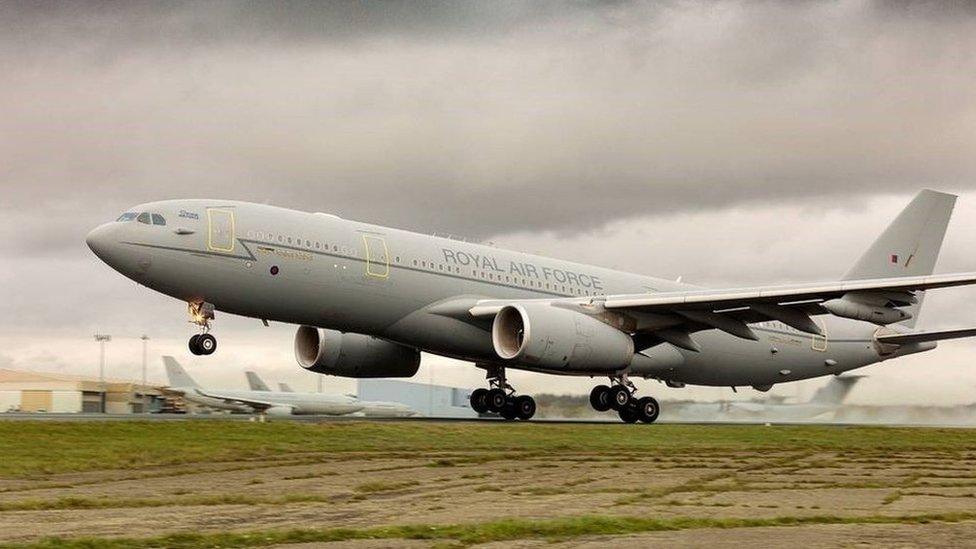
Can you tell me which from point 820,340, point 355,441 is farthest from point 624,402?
point 355,441

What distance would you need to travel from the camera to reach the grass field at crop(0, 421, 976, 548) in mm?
13750

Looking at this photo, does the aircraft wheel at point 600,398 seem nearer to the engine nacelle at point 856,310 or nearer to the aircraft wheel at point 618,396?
the aircraft wheel at point 618,396

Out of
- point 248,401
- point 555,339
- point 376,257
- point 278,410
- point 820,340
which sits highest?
point 376,257

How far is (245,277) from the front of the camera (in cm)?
3525

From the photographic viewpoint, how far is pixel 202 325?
35.3m

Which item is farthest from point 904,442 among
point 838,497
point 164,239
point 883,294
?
point 164,239

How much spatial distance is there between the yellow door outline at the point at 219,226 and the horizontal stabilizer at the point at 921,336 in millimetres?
26229

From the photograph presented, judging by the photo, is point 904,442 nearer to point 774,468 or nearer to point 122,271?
point 774,468

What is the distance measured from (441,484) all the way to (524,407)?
24909 mm

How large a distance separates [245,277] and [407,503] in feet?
64.4

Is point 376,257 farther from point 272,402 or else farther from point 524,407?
point 272,402

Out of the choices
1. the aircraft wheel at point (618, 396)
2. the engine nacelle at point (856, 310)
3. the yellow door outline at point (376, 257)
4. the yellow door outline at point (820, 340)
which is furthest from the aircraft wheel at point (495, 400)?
the yellow door outline at point (820, 340)

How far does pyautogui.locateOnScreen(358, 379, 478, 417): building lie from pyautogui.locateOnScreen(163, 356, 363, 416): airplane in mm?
3960

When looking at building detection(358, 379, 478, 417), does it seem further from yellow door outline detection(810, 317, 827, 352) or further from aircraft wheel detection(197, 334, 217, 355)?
aircraft wheel detection(197, 334, 217, 355)
